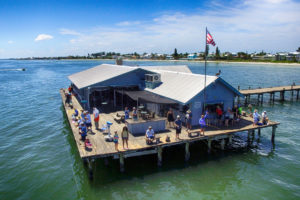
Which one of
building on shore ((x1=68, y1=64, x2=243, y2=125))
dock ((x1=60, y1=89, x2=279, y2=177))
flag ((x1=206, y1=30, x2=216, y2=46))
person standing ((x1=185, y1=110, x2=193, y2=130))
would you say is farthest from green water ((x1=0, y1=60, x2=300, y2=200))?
flag ((x1=206, y1=30, x2=216, y2=46))

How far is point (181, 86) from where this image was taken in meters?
20.4

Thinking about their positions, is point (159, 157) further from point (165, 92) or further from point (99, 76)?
point (99, 76)

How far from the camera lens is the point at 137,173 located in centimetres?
1552

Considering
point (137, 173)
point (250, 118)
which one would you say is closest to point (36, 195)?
point (137, 173)

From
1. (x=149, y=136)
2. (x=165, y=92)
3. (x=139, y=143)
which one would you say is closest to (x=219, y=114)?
(x=165, y=92)

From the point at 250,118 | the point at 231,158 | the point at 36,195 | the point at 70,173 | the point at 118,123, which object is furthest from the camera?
the point at 250,118

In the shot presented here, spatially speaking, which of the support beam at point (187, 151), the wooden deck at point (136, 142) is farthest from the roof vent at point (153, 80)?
the support beam at point (187, 151)

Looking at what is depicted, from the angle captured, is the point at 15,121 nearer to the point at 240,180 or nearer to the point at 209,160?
the point at 209,160

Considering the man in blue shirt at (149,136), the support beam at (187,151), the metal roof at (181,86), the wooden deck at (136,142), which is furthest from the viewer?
the metal roof at (181,86)

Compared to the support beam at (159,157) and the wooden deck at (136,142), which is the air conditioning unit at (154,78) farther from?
the support beam at (159,157)

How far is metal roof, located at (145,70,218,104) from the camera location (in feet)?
59.9

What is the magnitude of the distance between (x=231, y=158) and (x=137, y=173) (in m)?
7.56

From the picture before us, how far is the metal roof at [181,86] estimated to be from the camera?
18.3 m

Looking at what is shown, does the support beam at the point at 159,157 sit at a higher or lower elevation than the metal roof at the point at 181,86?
lower
